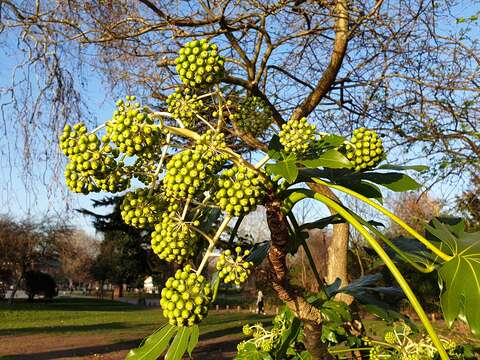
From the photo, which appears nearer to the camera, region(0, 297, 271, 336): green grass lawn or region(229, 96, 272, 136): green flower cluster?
region(229, 96, 272, 136): green flower cluster

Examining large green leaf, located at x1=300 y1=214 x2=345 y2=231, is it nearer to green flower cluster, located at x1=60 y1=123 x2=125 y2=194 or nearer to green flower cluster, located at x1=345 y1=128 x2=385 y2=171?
green flower cluster, located at x1=345 y1=128 x2=385 y2=171

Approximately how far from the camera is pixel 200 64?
102 cm

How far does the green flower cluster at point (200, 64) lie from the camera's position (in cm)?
102

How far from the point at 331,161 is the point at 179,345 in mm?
682

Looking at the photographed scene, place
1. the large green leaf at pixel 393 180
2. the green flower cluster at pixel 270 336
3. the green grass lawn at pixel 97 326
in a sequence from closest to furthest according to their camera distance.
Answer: the large green leaf at pixel 393 180
the green flower cluster at pixel 270 336
the green grass lawn at pixel 97 326

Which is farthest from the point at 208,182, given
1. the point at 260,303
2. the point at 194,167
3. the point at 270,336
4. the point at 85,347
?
the point at 260,303

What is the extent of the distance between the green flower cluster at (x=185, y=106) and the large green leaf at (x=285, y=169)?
0.93 feet

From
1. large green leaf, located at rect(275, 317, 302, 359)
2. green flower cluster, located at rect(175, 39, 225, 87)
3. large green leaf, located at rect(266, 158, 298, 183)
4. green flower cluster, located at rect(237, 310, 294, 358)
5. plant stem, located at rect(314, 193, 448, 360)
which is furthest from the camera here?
green flower cluster, located at rect(237, 310, 294, 358)

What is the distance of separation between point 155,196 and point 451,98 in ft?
18.7

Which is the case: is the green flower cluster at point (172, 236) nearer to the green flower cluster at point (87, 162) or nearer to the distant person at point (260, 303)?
the green flower cluster at point (87, 162)

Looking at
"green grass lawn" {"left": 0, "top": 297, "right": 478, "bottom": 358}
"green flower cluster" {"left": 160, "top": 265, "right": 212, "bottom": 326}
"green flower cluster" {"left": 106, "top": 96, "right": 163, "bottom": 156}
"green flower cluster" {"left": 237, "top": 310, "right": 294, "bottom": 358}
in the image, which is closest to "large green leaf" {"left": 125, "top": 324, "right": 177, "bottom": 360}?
"green flower cluster" {"left": 160, "top": 265, "right": 212, "bottom": 326}

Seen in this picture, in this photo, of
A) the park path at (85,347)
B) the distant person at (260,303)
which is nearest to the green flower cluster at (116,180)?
the park path at (85,347)

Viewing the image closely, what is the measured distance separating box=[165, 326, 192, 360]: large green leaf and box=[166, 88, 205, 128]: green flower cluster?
61 centimetres

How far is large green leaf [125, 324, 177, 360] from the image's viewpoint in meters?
1.25
